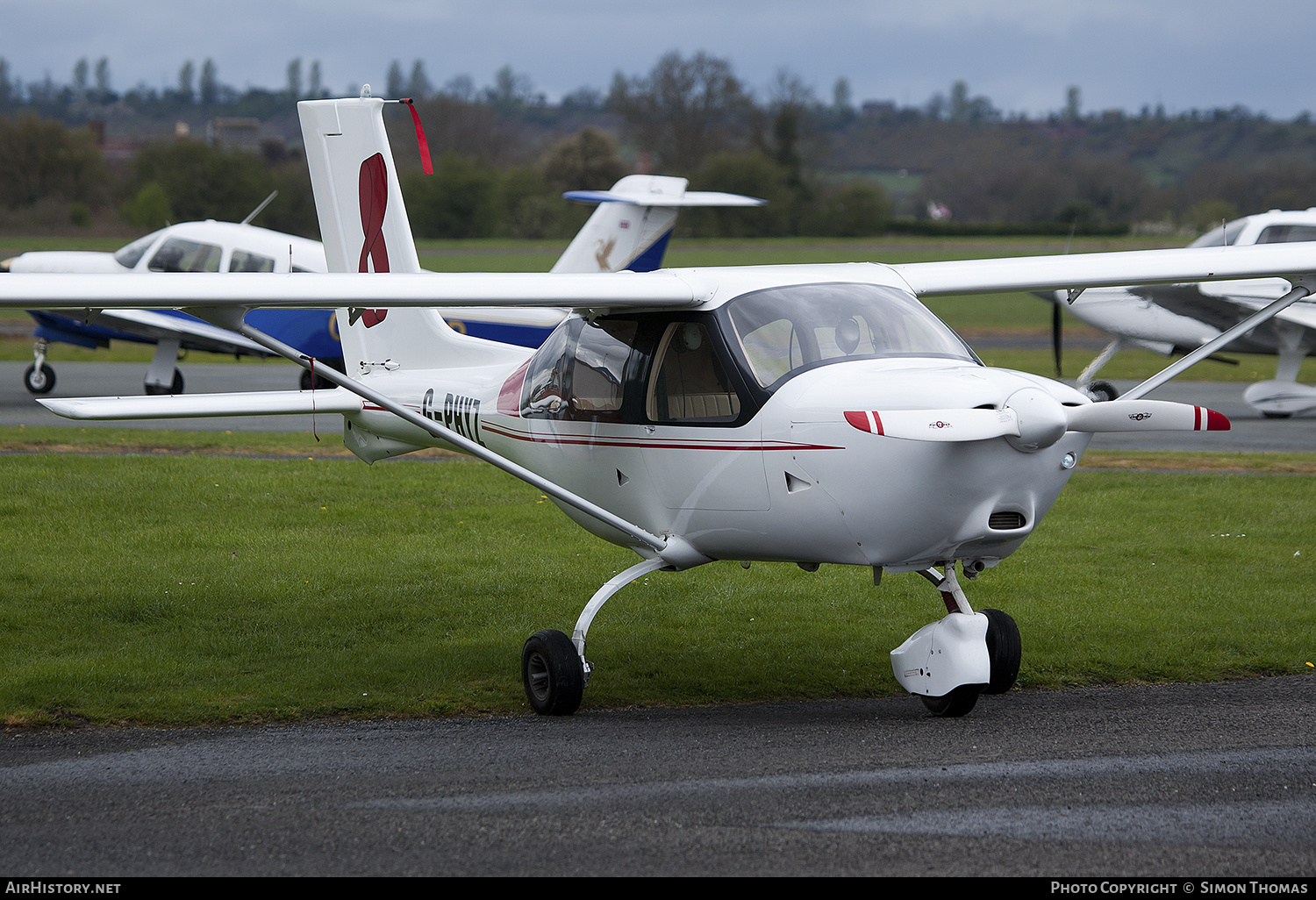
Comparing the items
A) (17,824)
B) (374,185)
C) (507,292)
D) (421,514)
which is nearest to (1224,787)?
(507,292)

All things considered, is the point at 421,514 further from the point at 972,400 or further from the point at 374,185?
the point at 972,400

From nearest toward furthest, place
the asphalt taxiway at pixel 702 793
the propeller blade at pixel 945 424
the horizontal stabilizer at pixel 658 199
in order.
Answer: the asphalt taxiway at pixel 702 793, the propeller blade at pixel 945 424, the horizontal stabilizer at pixel 658 199

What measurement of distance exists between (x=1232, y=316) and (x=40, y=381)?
18.2 meters

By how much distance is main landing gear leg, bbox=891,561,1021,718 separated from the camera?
6.11 meters

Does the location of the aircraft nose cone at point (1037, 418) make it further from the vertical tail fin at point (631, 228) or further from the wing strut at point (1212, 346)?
the vertical tail fin at point (631, 228)

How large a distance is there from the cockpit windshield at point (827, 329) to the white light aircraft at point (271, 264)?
34.7 ft

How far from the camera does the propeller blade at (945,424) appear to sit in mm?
5305

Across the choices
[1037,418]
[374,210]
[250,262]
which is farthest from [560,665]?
[250,262]

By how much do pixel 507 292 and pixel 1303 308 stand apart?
15.5 m

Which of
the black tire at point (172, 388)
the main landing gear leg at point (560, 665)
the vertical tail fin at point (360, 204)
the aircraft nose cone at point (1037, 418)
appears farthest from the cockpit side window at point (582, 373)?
the black tire at point (172, 388)

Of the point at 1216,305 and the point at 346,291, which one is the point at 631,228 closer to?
the point at 1216,305

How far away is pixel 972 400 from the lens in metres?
5.41

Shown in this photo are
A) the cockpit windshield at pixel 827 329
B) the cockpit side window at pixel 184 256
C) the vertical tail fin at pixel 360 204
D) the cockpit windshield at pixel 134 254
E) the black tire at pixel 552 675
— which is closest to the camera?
the cockpit windshield at pixel 827 329

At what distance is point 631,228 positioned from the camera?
17.8 metres
